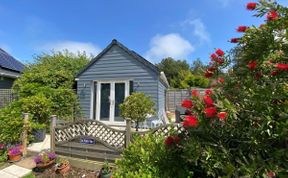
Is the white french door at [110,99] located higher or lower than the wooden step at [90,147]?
higher

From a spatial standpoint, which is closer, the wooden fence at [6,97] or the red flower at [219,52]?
the red flower at [219,52]

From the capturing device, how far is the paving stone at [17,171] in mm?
5027

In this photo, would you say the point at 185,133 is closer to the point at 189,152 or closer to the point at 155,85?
the point at 189,152

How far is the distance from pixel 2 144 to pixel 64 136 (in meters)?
2.37

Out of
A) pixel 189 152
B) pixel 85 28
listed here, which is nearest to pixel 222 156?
pixel 189 152

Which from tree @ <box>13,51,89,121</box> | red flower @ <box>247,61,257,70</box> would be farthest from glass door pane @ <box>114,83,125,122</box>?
red flower @ <box>247,61,257,70</box>

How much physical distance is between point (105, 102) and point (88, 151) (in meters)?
5.12

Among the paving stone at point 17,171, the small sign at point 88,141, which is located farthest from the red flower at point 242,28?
the paving stone at point 17,171

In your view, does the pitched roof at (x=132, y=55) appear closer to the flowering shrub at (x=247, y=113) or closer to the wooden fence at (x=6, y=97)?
the wooden fence at (x=6, y=97)

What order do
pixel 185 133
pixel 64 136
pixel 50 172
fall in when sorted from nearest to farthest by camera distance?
pixel 185 133, pixel 50 172, pixel 64 136

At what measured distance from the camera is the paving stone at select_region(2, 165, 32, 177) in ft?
16.5

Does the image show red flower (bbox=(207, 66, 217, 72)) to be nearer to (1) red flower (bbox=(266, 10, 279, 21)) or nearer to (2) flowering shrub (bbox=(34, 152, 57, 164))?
(1) red flower (bbox=(266, 10, 279, 21))

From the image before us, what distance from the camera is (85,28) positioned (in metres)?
15.9

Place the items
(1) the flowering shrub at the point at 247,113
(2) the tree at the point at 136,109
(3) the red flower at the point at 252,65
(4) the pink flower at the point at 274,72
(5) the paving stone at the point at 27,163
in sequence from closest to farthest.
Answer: (1) the flowering shrub at the point at 247,113 < (4) the pink flower at the point at 274,72 < (3) the red flower at the point at 252,65 < (5) the paving stone at the point at 27,163 < (2) the tree at the point at 136,109
